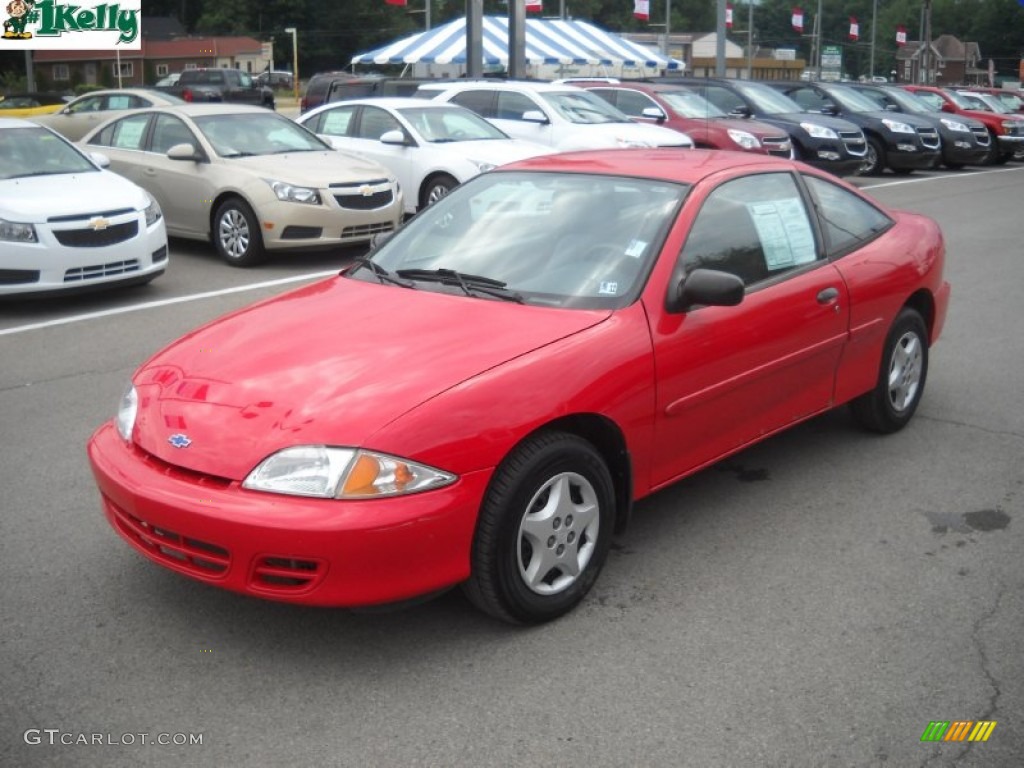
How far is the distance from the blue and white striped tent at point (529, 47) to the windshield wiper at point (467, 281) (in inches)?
1129

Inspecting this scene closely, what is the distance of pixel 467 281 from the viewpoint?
4473mm

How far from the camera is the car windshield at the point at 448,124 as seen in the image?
1351 centimetres

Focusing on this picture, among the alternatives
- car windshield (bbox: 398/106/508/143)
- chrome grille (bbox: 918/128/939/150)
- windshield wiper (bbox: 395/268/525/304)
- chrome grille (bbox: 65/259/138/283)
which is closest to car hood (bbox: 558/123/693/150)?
car windshield (bbox: 398/106/508/143)

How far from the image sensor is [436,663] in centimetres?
360

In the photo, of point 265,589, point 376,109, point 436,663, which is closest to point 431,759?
point 436,663

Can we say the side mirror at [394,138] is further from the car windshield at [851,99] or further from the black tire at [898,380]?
the car windshield at [851,99]

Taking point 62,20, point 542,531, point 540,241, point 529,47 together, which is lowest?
point 542,531

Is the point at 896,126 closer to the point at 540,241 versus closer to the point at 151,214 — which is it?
the point at 151,214

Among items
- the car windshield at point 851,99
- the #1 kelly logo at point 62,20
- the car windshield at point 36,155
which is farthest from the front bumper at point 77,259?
the #1 kelly logo at point 62,20

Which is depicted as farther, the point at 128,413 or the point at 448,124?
the point at 448,124

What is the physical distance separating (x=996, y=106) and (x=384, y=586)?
29.5m

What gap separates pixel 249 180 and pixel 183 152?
0.81 metres

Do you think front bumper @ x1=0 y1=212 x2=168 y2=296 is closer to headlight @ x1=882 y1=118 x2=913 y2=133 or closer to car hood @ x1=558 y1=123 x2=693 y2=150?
car hood @ x1=558 y1=123 x2=693 y2=150

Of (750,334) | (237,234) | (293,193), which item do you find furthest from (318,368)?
(237,234)
